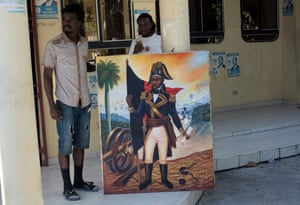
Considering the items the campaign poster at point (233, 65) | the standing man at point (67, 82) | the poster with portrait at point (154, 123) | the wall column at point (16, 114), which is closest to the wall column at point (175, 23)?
the poster with portrait at point (154, 123)

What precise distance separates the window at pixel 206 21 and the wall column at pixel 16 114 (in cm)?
566

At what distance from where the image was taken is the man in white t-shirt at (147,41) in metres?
4.62

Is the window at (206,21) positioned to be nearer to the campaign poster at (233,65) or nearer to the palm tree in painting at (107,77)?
the campaign poster at (233,65)

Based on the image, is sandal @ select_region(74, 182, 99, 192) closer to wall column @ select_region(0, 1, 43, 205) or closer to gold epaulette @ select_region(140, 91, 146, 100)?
gold epaulette @ select_region(140, 91, 146, 100)

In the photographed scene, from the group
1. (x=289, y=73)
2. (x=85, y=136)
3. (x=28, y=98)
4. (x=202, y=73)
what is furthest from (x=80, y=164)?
(x=289, y=73)

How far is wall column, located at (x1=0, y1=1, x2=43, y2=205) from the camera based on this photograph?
2.59 m

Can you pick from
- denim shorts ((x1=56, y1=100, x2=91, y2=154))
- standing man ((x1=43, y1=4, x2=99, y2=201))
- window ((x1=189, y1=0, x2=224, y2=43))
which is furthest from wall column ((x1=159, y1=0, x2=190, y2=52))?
window ((x1=189, y1=0, x2=224, y2=43))

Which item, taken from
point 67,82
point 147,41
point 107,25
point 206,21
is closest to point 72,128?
point 67,82

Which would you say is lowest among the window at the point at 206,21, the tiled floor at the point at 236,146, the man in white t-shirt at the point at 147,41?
the tiled floor at the point at 236,146

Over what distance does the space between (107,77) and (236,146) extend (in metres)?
2.69

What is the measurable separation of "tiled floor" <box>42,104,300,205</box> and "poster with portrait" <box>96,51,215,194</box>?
0.52 feet

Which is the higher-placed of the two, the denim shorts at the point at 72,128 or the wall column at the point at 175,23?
the wall column at the point at 175,23

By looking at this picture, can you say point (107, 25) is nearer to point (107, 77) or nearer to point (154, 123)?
point (107, 77)

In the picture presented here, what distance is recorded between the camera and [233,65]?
8.66 m
